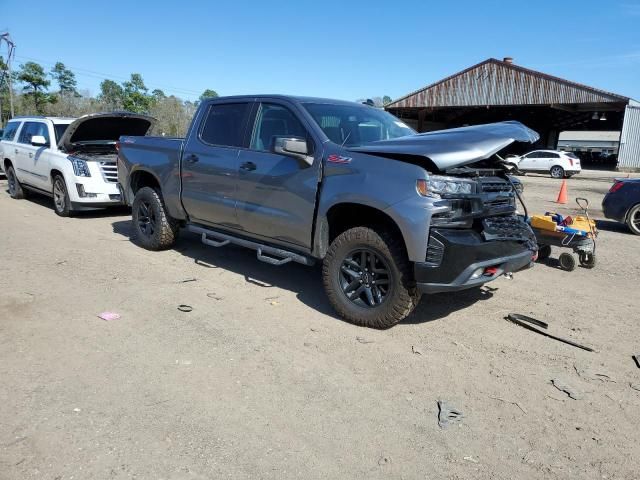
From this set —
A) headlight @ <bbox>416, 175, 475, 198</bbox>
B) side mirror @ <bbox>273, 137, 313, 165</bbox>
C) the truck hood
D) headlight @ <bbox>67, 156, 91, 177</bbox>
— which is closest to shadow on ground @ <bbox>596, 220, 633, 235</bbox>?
headlight @ <bbox>416, 175, 475, 198</bbox>

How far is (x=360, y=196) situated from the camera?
14.0ft

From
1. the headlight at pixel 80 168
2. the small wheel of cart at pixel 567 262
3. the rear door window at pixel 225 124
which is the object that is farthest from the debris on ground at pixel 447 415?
the headlight at pixel 80 168

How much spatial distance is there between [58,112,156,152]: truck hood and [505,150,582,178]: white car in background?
71.4 ft

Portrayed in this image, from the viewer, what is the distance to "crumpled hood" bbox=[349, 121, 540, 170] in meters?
3.97

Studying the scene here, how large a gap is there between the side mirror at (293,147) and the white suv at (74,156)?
5.66 meters

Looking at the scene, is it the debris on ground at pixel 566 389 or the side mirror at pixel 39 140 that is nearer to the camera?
the debris on ground at pixel 566 389

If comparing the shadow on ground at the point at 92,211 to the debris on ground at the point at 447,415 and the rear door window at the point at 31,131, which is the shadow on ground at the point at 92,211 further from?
the debris on ground at the point at 447,415

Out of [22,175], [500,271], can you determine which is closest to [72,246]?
[22,175]

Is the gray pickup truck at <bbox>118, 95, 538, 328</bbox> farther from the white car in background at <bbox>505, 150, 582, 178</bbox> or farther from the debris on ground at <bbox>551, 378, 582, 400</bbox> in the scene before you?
the white car in background at <bbox>505, 150, 582, 178</bbox>

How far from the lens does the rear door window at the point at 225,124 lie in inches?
220

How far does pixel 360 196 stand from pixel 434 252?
0.80 m

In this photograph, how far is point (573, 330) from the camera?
4.58 metres

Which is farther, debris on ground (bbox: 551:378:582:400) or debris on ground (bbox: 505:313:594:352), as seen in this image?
debris on ground (bbox: 505:313:594:352)

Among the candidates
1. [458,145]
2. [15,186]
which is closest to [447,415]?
[458,145]
